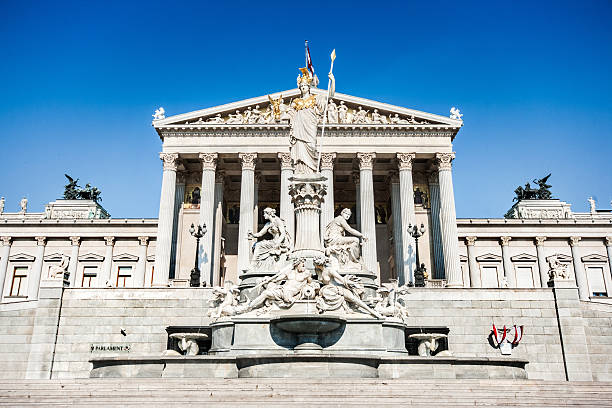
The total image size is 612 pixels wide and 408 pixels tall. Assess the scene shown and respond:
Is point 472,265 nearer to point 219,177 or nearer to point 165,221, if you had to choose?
point 219,177

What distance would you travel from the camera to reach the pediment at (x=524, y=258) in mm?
56906

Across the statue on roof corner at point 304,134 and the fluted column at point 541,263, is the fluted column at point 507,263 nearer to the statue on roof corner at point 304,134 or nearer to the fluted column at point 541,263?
the fluted column at point 541,263

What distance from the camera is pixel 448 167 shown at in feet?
151

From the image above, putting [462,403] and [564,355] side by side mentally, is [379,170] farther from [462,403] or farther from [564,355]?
[462,403]

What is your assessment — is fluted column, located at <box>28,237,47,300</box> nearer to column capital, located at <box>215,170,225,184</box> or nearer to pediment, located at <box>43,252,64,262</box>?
pediment, located at <box>43,252,64,262</box>

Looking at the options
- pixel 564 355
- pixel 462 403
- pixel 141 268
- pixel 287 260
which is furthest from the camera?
pixel 141 268

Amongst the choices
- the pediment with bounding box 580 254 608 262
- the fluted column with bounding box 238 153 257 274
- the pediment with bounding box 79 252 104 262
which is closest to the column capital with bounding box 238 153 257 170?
the fluted column with bounding box 238 153 257 274

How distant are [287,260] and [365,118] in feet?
105

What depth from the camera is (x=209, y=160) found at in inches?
1820

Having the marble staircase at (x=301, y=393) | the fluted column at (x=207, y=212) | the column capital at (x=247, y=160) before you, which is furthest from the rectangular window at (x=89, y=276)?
the marble staircase at (x=301, y=393)

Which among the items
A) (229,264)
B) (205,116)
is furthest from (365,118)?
(229,264)

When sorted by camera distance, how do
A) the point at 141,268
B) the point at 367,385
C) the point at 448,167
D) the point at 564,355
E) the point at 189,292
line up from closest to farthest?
the point at 367,385 → the point at 564,355 → the point at 189,292 → the point at 448,167 → the point at 141,268

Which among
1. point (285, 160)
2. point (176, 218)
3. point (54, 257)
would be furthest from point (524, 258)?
point (54, 257)

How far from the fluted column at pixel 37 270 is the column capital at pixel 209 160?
2251 centimetres
